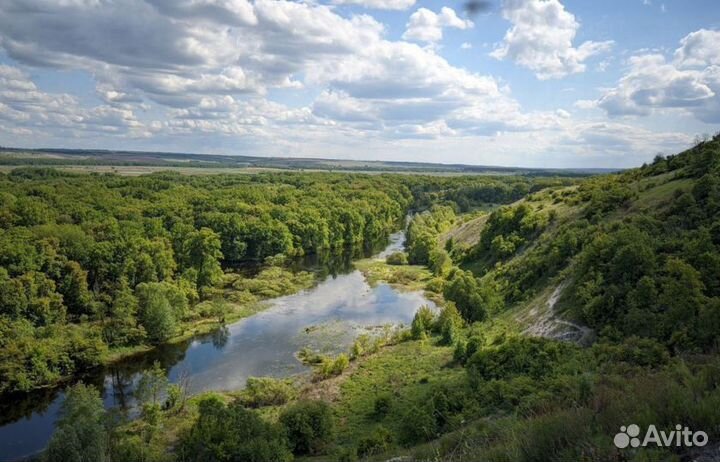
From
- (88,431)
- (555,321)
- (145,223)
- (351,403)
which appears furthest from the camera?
(145,223)

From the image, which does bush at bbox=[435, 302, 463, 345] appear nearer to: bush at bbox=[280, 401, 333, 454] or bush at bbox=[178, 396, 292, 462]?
bush at bbox=[280, 401, 333, 454]

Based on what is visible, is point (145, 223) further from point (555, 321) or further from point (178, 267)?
point (555, 321)

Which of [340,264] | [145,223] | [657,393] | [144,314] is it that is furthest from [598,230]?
[145,223]

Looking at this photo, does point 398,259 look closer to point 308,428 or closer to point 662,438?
point 308,428

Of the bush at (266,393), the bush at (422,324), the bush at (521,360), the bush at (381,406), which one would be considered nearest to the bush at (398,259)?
the bush at (422,324)

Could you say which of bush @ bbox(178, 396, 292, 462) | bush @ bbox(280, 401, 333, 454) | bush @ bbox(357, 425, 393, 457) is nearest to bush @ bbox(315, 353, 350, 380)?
bush @ bbox(280, 401, 333, 454)
